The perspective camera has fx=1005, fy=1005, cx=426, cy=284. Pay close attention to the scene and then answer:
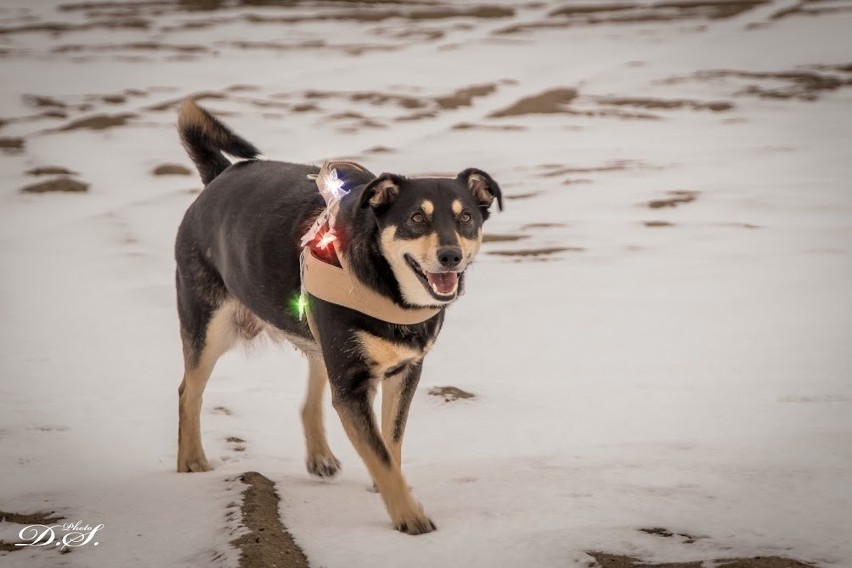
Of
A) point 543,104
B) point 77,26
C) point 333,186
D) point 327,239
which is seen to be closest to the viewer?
point 327,239

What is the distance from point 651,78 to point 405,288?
945 inches

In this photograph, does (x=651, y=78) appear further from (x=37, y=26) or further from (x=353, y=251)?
(x=37, y=26)

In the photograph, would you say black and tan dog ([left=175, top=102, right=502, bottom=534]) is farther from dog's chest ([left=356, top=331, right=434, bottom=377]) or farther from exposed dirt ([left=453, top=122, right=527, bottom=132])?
exposed dirt ([left=453, top=122, right=527, bottom=132])

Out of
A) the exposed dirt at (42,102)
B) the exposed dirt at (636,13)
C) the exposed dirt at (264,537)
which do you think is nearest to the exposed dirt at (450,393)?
the exposed dirt at (264,537)

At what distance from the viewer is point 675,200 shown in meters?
13.4

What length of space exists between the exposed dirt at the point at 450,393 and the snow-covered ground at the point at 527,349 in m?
0.09

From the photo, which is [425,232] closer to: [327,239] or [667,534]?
[327,239]

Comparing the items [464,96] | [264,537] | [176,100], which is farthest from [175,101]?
[264,537]

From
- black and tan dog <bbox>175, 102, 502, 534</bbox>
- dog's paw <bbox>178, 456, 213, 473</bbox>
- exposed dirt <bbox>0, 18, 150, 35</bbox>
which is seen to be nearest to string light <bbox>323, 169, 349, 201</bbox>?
black and tan dog <bbox>175, 102, 502, 534</bbox>

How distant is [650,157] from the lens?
16.8 meters

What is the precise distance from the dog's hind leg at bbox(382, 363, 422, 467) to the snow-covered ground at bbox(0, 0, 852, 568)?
0.28 m

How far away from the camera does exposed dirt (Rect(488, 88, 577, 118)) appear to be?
22594 millimetres

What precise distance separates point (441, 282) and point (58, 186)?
12504 mm

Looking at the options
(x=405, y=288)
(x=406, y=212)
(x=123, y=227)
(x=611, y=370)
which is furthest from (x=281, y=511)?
(x=123, y=227)
